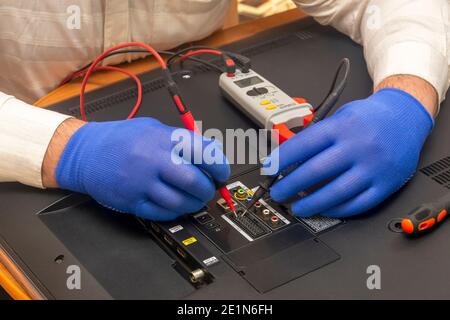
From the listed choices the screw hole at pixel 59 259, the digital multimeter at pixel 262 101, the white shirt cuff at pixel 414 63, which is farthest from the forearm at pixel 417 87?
the screw hole at pixel 59 259

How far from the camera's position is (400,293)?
2.17 ft

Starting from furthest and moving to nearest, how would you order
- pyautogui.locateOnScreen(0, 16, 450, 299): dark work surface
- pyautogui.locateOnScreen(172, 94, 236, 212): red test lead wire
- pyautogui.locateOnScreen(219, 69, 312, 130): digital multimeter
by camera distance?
pyautogui.locateOnScreen(219, 69, 312, 130): digital multimeter < pyautogui.locateOnScreen(172, 94, 236, 212): red test lead wire < pyautogui.locateOnScreen(0, 16, 450, 299): dark work surface

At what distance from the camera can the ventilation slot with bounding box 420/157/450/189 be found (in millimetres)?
821

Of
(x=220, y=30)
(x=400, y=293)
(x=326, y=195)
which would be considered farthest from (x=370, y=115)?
(x=220, y=30)

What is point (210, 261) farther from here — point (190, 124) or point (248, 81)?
point (248, 81)

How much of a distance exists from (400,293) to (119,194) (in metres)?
0.35

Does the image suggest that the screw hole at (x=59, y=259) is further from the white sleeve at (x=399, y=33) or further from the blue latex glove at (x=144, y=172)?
the white sleeve at (x=399, y=33)

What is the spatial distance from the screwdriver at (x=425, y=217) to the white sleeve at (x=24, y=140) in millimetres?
470

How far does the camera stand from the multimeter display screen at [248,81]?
3.23 ft

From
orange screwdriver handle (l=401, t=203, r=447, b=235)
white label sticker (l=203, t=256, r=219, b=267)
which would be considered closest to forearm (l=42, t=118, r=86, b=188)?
white label sticker (l=203, t=256, r=219, b=267)

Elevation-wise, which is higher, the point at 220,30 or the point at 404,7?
the point at 404,7

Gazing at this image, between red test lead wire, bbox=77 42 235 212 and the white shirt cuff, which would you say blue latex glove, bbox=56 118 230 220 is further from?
the white shirt cuff

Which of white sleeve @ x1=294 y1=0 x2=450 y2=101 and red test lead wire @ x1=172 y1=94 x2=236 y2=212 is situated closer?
red test lead wire @ x1=172 y1=94 x2=236 y2=212
